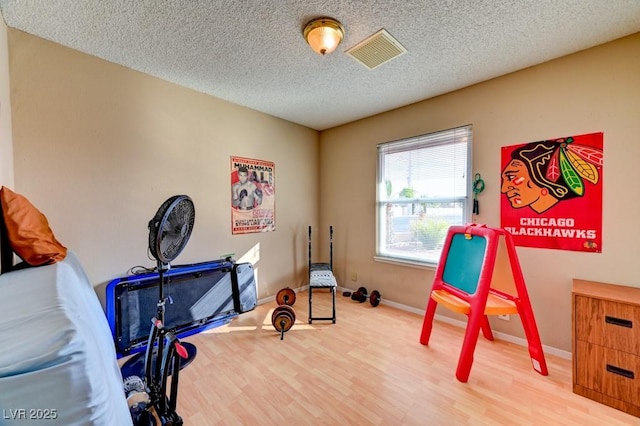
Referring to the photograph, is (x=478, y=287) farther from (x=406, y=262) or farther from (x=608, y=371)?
(x=406, y=262)

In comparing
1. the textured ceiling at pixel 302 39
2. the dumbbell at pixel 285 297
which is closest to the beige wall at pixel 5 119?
the textured ceiling at pixel 302 39

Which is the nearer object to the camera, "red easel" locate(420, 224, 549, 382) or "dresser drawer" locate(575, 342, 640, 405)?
"dresser drawer" locate(575, 342, 640, 405)

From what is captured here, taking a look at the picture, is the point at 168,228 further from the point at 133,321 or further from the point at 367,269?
the point at 367,269

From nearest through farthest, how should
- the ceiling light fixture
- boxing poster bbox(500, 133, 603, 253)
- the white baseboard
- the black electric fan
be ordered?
the black electric fan < the ceiling light fixture < boxing poster bbox(500, 133, 603, 253) < the white baseboard

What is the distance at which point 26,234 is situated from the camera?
4.22 ft

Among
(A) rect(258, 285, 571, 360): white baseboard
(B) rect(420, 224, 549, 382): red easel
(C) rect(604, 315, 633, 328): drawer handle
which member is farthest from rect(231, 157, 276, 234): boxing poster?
(C) rect(604, 315, 633, 328): drawer handle

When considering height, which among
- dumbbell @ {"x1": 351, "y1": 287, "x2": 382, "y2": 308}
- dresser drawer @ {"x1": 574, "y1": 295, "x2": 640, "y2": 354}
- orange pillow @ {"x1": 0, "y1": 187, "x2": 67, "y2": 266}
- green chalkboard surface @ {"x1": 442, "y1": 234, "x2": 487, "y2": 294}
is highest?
orange pillow @ {"x1": 0, "y1": 187, "x2": 67, "y2": 266}

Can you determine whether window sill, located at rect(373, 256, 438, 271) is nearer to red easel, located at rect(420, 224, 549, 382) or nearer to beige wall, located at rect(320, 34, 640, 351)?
beige wall, located at rect(320, 34, 640, 351)

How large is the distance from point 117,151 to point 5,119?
609 mm

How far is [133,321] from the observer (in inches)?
79.2

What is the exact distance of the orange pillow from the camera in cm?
127

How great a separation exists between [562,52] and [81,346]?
3239 millimetres

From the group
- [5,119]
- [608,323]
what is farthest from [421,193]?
[5,119]

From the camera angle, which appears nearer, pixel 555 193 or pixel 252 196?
pixel 555 193
